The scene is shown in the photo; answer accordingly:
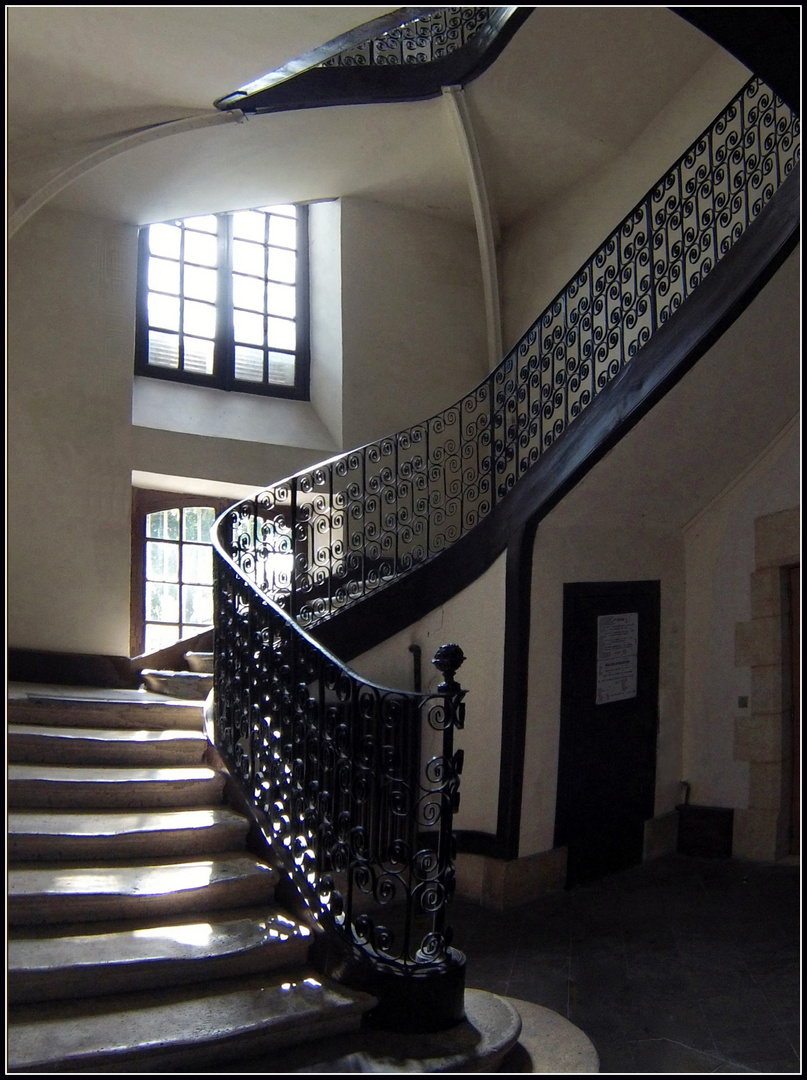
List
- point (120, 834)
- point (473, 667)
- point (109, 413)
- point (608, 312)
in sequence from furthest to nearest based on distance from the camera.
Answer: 1. point (109, 413)
2. point (473, 667)
3. point (608, 312)
4. point (120, 834)

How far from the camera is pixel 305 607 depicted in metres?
5.52

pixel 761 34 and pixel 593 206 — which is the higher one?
pixel 593 206

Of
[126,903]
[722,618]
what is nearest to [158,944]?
[126,903]

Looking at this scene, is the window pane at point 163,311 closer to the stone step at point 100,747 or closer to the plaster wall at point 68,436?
the plaster wall at point 68,436

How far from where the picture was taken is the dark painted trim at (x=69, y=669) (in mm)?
6105

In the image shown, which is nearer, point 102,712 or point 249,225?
point 102,712

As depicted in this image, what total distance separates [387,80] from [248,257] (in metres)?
1.88

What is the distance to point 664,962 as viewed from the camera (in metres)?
4.55

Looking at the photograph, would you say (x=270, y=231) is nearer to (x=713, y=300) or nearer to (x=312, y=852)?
(x=713, y=300)

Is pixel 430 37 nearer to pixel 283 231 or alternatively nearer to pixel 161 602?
pixel 283 231

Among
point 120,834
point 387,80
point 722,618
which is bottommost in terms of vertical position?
point 120,834

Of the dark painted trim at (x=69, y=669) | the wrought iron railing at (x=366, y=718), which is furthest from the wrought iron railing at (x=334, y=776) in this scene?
the dark painted trim at (x=69, y=669)

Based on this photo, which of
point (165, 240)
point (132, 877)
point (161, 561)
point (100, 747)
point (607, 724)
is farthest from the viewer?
point (165, 240)

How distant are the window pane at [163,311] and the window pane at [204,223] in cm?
64
